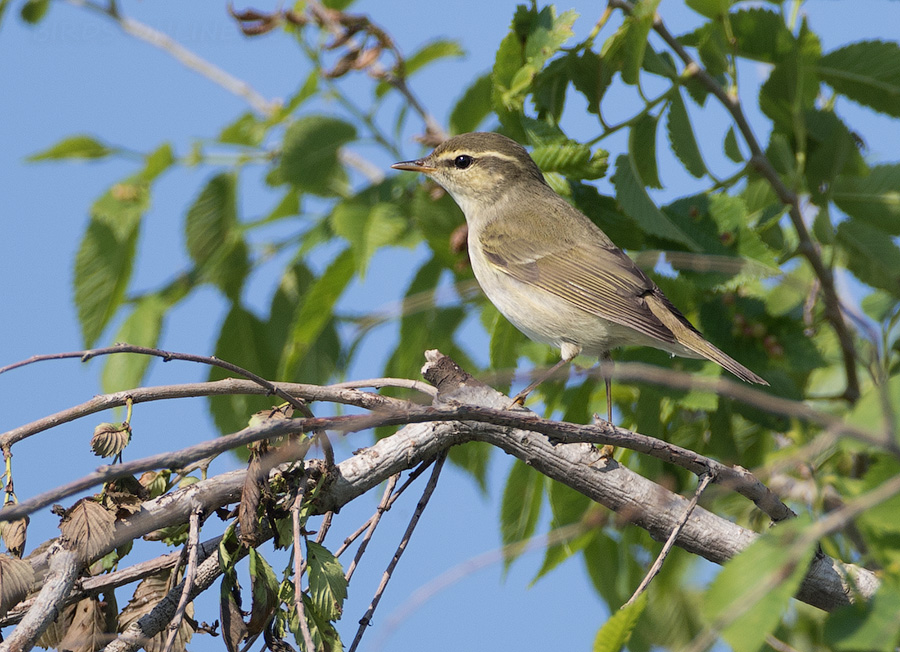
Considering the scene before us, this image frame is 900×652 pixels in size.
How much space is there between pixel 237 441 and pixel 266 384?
1.11ft

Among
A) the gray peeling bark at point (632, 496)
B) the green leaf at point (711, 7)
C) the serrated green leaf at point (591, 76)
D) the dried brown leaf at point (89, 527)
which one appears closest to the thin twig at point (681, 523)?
the gray peeling bark at point (632, 496)

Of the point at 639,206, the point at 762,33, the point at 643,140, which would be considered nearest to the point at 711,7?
the point at 762,33

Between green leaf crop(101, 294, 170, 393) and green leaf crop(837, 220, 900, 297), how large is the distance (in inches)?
106

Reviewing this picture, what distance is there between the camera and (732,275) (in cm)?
304

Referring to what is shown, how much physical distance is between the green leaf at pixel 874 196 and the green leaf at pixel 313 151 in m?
1.99

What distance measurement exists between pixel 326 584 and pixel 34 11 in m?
3.57

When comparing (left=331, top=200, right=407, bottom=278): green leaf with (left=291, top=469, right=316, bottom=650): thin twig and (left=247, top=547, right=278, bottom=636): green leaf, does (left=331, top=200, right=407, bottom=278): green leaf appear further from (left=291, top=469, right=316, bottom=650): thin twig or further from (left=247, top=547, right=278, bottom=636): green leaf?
(left=247, top=547, right=278, bottom=636): green leaf

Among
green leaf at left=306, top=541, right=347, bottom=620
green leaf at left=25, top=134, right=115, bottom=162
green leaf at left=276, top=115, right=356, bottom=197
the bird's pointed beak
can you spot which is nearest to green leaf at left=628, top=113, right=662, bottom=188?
the bird's pointed beak

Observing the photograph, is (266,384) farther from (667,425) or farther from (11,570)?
(667,425)

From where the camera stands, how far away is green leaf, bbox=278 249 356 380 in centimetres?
329

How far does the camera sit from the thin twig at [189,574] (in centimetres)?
168

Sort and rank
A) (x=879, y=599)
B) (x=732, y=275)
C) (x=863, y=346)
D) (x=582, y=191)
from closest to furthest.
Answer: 1. (x=879, y=599)
2. (x=732, y=275)
3. (x=582, y=191)
4. (x=863, y=346)

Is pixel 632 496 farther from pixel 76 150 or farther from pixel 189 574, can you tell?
pixel 76 150

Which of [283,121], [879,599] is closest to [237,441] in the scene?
[879,599]
